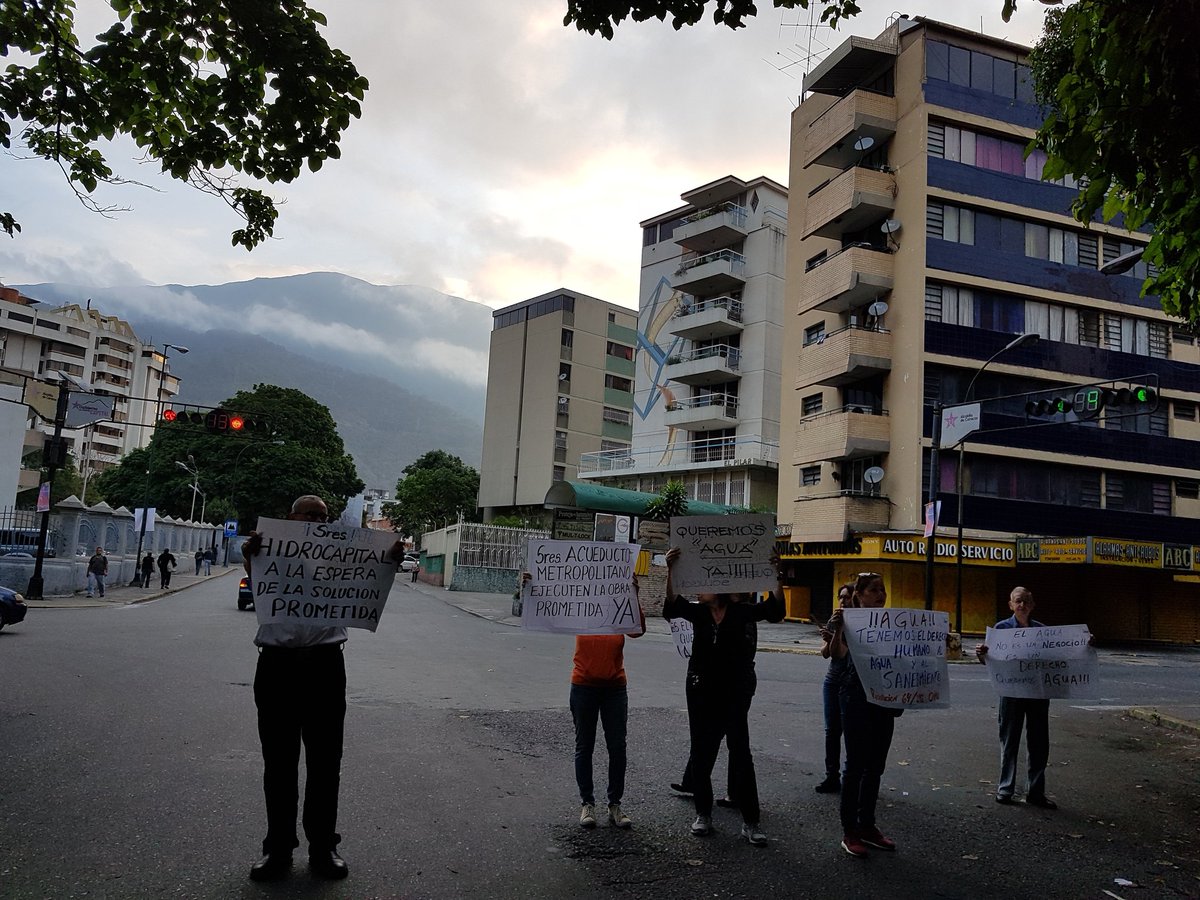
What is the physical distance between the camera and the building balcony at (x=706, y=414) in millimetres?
47000

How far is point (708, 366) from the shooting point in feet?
155

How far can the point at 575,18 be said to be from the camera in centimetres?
650

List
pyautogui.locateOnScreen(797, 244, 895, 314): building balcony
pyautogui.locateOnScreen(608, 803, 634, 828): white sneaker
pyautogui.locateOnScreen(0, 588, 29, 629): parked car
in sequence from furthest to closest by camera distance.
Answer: pyautogui.locateOnScreen(797, 244, 895, 314): building balcony < pyautogui.locateOnScreen(0, 588, 29, 629): parked car < pyautogui.locateOnScreen(608, 803, 634, 828): white sneaker

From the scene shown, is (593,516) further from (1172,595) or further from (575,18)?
(575,18)

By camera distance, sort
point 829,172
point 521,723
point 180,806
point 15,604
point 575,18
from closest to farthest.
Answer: point 180,806 → point 575,18 → point 521,723 → point 15,604 → point 829,172

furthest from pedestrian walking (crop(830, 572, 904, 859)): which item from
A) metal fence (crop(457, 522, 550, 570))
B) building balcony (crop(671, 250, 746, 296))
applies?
building balcony (crop(671, 250, 746, 296))

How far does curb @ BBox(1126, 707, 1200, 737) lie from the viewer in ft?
38.2

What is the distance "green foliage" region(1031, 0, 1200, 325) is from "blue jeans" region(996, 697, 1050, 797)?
154 inches

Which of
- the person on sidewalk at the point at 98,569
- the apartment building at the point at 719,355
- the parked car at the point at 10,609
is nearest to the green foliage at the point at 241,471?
the apartment building at the point at 719,355

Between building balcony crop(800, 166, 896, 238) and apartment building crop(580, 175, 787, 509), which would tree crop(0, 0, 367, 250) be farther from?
apartment building crop(580, 175, 787, 509)

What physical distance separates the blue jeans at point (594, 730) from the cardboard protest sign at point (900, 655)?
1.67m

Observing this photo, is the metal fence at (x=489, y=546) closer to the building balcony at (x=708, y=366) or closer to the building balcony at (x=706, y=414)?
the building balcony at (x=706, y=414)

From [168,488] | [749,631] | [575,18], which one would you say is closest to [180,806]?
[749,631]

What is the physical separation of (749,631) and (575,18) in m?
4.60
